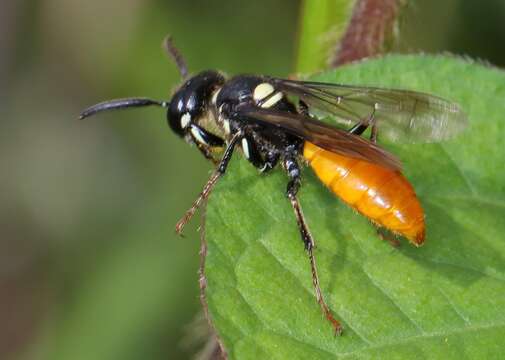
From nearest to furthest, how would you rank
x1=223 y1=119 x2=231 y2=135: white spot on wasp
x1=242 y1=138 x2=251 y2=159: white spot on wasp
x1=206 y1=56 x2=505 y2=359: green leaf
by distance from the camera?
x1=206 y1=56 x2=505 y2=359: green leaf → x1=242 y1=138 x2=251 y2=159: white spot on wasp → x1=223 y1=119 x2=231 y2=135: white spot on wasp

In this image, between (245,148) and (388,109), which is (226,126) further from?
(388,109)

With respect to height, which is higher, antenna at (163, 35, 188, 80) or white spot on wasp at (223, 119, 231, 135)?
antenna at (163, 35, 188, 80)

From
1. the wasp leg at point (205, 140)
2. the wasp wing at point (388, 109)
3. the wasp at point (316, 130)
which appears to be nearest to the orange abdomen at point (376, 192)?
the wasp at point (316, 130)

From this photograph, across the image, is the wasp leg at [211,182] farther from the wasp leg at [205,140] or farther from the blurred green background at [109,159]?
the blurred green background at [109,159]

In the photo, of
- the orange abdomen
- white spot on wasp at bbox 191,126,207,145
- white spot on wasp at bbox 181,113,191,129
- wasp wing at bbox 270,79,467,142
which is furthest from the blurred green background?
the orange abdomen

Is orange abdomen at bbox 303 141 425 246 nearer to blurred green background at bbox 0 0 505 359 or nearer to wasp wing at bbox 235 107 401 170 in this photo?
wasp wing at bbox 235 107 401 170

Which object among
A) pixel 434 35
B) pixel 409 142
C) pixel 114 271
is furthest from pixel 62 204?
pixel 409 142
